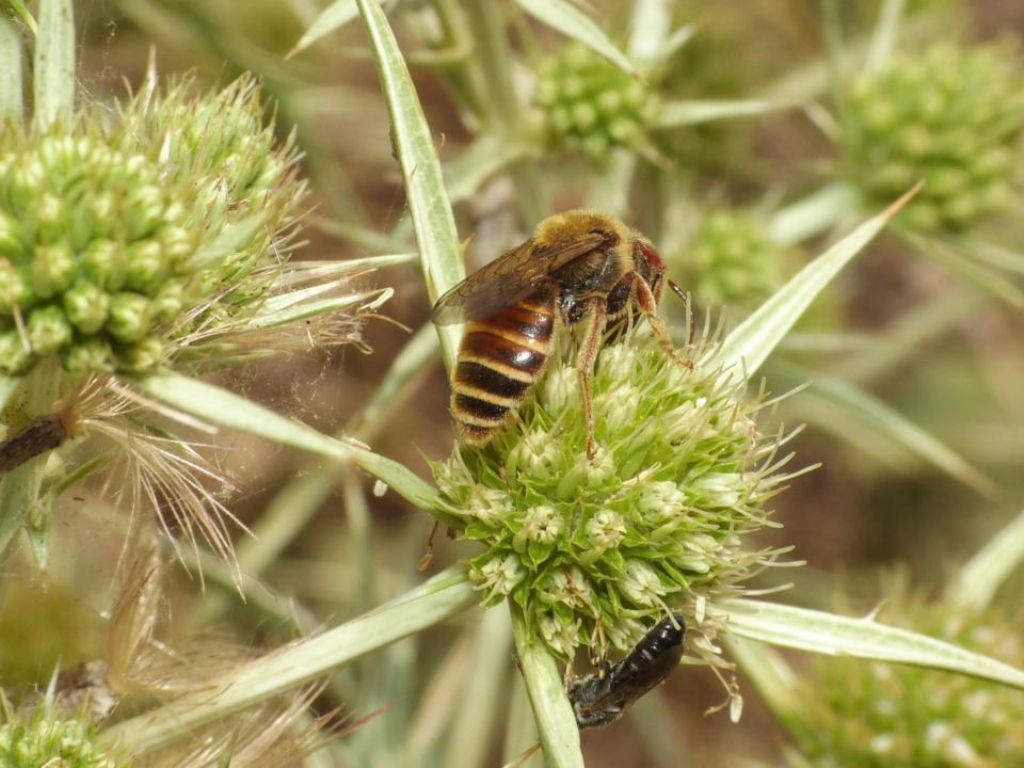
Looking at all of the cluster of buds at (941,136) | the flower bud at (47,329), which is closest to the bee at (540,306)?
the flower bud at (47,329)

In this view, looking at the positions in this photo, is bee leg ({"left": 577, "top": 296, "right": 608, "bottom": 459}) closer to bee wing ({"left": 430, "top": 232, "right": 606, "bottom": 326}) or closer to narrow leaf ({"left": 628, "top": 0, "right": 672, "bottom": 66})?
bee wing ({"left": 430, "top": 232, "right": 606, "bottom": 326})

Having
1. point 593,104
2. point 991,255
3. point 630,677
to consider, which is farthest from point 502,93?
point 630,677

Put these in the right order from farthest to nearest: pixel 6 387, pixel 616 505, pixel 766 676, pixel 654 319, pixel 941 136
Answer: pixel 941 136, pixel 766 676, pixel 654 319, pixel 616 505, pixel 6 387

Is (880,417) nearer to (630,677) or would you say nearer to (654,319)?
(654,319)

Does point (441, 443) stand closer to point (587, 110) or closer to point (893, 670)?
point (587, 110)

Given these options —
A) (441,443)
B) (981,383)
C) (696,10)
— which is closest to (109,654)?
(441,443)

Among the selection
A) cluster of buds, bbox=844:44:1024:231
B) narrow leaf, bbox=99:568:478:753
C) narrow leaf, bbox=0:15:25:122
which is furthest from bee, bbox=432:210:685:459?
cluster of buds, bbox=844:44:1024:231

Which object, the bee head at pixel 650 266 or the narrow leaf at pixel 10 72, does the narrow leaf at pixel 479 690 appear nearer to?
the bee head at pixel 650 266
